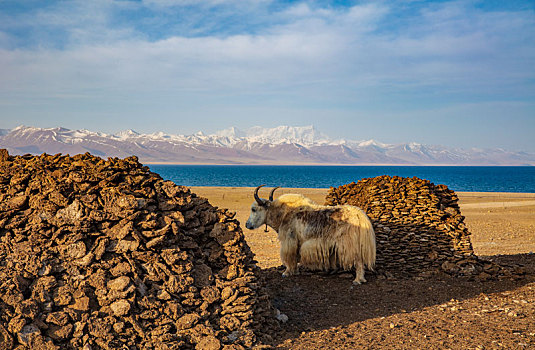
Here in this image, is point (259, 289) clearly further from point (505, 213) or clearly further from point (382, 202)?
point (505, 213)

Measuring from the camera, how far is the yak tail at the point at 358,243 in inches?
378

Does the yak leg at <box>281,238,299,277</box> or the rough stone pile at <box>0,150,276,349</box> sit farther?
the yak leg at <box>281,238,299,277</box>

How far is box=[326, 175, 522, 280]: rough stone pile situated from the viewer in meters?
10.9

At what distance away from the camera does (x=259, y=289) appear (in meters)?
7.13

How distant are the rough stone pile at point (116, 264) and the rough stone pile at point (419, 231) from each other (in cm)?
515

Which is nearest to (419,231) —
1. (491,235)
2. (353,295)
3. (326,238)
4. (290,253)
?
(326,238)

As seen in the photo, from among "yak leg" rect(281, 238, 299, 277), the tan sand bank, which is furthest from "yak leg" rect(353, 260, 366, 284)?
the tan sand bank

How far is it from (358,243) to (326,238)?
2.16ft

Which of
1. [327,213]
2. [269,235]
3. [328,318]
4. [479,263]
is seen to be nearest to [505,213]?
[269,235]

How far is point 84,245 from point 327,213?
520 centimetres

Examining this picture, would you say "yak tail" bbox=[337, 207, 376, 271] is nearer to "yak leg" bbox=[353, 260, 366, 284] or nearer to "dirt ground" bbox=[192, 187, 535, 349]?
"yak leg" bbox=[353, 260, 366, 284]

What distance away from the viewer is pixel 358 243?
9.62 m

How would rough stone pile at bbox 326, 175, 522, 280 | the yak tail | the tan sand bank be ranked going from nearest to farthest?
1. the yak tail
2. rough stone pile at bbox 326, 175, 522, 280
3. the tan sand bank

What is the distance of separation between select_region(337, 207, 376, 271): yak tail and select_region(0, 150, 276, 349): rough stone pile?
2.99 metres
